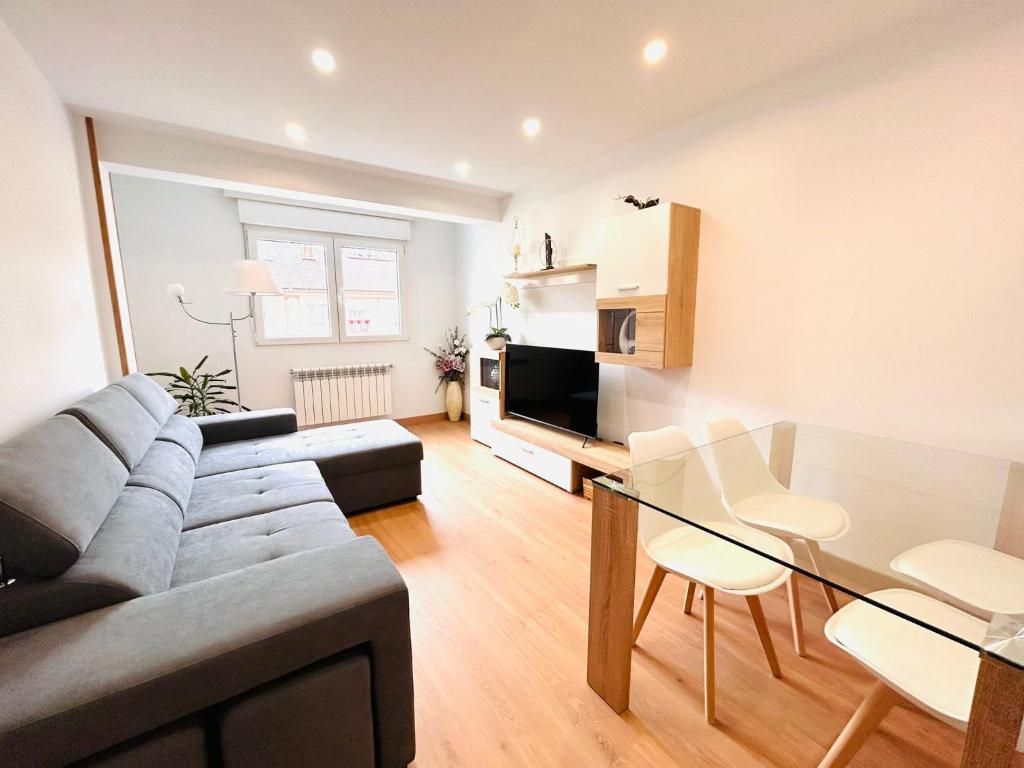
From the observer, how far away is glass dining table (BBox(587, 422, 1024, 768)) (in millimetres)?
839

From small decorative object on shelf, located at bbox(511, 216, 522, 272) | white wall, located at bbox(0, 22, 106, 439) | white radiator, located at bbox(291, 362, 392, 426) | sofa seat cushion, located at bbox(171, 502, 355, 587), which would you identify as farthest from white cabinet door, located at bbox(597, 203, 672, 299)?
white radiator, located at bbox(291, 362, 392, 426)

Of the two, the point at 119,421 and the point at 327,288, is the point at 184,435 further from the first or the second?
the point at 327,288

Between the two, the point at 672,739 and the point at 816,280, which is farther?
the point at 816,280

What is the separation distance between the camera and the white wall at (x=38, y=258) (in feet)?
5.41

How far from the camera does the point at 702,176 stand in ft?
8.43

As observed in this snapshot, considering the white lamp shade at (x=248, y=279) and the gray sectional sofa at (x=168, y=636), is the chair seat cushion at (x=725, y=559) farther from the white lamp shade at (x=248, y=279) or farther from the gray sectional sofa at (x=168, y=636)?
the white lamp shade at (x=248, y=279)

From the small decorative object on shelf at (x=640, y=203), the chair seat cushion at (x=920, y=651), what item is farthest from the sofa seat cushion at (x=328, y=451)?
the chair seat cushion at (x=920, y=651)

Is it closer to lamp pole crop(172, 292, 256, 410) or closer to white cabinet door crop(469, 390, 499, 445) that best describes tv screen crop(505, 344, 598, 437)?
white cabinet door crop(469, 390, 499, 445)

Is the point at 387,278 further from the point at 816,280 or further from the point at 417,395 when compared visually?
the point at 816,280

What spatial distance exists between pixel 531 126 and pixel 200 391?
352 cm

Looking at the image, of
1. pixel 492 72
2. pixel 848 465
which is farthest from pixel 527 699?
pixel 492 72

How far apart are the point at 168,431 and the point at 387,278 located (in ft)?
10.2

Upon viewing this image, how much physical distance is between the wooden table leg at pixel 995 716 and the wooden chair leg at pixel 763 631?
0.71 m

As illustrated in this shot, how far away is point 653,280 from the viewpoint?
8.46 ft
